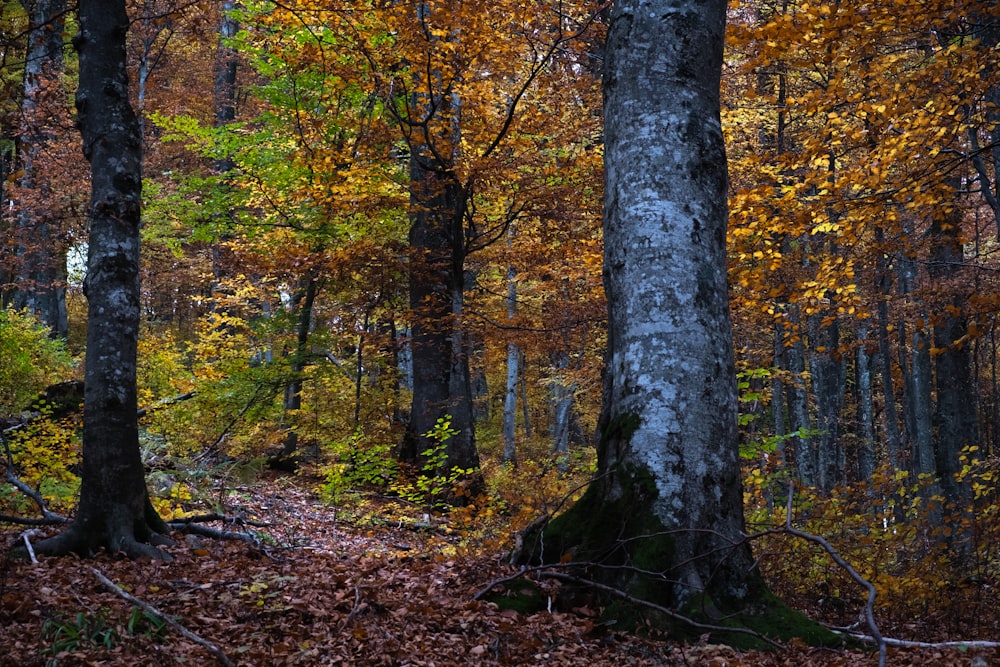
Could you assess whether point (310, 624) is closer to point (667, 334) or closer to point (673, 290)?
point (667, 334)

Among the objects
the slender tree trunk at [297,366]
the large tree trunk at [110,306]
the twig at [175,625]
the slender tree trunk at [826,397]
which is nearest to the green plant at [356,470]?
the slender tree trunk at [297,366]

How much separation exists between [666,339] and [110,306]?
4312 mm

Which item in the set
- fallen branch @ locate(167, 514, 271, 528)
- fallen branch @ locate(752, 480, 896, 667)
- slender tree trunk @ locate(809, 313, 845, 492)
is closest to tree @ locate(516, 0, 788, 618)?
fallen branch @ locate(752, 480, 896, 667)

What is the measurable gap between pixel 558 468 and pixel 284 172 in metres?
7.86

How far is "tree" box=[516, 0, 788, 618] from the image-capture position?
435 centimetres

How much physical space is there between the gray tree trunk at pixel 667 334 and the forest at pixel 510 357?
21 millimetres

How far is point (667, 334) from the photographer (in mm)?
4598

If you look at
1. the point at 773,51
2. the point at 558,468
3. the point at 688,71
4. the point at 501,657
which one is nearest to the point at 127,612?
the point at 501,657

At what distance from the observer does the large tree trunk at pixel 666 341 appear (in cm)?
435

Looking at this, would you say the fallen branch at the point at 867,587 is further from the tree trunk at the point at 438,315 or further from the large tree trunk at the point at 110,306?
the tree trunk at the point at 438,315

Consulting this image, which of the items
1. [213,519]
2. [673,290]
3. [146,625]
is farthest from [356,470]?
[673,290]

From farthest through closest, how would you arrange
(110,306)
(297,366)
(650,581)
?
(297,366) < (110,306) < (650,581)

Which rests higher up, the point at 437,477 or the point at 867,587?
the point at 437,477

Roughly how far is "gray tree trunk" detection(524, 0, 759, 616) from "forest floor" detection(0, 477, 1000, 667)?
491 millimetres
